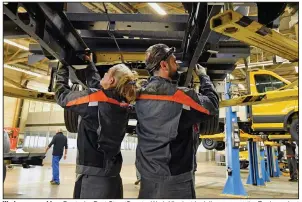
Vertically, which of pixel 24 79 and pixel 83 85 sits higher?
pixel 24 79

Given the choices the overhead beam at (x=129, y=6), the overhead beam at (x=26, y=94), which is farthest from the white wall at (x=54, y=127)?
the overhead beam at (x=26, y=94)

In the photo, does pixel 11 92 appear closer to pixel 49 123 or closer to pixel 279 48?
pixel 279 48

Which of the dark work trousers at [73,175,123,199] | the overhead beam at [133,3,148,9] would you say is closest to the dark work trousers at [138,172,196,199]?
the dark work trousers at [73,175,123,199]

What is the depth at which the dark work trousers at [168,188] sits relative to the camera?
1.78 m

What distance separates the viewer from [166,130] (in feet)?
6.14

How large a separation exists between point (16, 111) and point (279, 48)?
20.1 metres

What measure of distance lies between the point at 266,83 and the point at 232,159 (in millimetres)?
2481

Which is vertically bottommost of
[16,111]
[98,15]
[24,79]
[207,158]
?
[207,158]

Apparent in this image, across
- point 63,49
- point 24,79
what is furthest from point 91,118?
point 24,79

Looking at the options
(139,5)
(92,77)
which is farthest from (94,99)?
(139,5)

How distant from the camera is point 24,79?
58.3 feet

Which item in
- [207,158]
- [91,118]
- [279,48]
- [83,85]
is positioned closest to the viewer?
[279,48]

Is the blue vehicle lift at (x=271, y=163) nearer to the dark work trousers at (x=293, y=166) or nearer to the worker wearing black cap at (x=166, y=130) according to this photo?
the dark work trousers at (x=293, y=166)

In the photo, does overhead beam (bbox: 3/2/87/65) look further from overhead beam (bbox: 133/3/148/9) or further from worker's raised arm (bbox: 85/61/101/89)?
overhead beam (bbox: 133/3/148/9)
